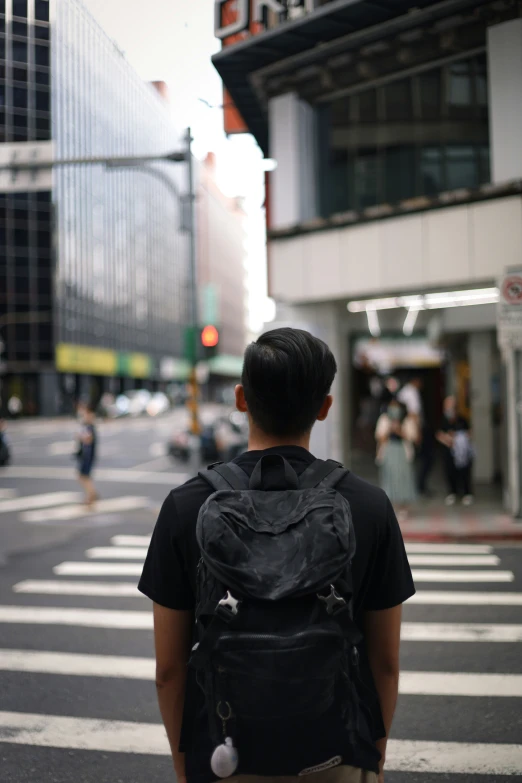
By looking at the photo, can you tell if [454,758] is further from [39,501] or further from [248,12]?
[248,12]

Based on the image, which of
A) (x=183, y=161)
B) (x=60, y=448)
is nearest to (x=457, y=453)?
(x=183, y=161)

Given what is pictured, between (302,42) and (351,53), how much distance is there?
0.90 m

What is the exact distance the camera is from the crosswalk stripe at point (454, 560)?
9.01 m

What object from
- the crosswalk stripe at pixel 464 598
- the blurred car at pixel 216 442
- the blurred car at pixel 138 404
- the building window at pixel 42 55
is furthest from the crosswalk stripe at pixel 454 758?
the blurred car at pixel 138 404

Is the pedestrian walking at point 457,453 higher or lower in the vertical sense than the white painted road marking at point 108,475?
higher

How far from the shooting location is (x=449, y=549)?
10.0m

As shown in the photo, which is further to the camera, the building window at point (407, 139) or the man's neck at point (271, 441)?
the building window at point (407, 139)

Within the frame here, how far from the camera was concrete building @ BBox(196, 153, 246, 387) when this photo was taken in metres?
117

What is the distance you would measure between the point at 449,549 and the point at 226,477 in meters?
→ 8.79

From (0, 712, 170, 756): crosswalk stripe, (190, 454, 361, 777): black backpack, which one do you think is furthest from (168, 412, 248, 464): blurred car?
(190, 454, 361, 777): black backpack

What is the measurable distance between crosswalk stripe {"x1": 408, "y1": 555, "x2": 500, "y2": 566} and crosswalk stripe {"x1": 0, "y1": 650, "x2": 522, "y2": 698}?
379 cm

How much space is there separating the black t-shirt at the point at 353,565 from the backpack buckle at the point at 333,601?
9.4 inches

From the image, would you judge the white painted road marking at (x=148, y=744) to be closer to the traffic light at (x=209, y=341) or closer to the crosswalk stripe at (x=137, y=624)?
the crosswalk stripe at (x=137, y=624)

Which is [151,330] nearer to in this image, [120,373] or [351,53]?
[120,373]
